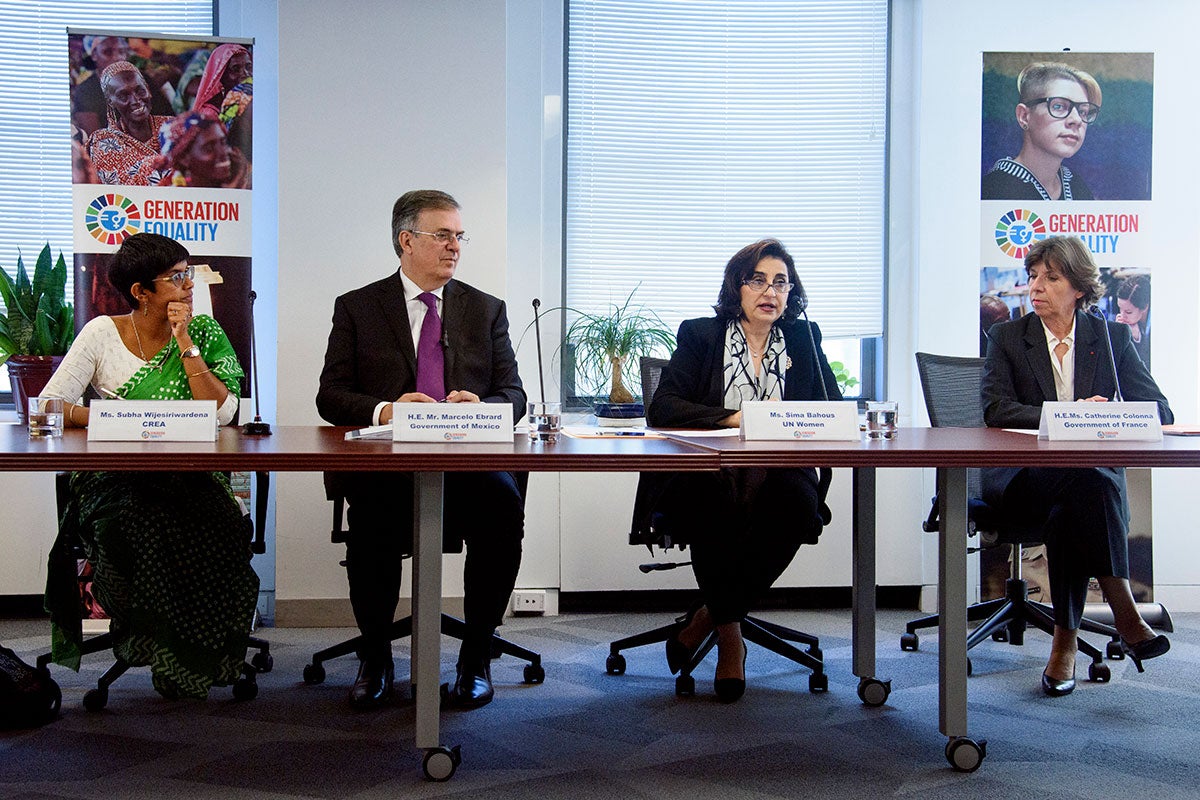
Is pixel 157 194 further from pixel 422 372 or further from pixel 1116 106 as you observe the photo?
pixel 1116 106

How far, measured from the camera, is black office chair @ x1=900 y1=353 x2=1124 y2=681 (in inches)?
126

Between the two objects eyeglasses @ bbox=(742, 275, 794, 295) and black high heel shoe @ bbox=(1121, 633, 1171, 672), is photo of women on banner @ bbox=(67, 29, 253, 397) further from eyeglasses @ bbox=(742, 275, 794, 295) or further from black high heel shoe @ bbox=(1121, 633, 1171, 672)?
black high heel shoe @ bbox=(1121, 633, 1171, 672)

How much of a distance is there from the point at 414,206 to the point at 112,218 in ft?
4.59

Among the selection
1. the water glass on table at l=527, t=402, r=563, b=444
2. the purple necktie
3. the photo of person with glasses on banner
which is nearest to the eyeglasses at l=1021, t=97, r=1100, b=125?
the photo of person with glasses on banner

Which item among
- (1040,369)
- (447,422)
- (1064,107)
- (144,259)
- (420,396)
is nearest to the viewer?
(447,422)

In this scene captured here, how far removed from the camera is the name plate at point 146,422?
7.30 ft

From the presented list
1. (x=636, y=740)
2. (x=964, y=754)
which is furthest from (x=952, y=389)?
(x=636, y=740)

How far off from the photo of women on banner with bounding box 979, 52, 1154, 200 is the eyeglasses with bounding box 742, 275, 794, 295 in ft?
5.19

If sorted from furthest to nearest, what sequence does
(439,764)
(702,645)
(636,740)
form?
1. (702,645)
2. (636,740)
3. (439,764)

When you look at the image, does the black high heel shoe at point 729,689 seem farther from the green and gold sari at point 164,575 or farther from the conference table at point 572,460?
the green and gold sari at point 164,575

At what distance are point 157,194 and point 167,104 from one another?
12.7 inches

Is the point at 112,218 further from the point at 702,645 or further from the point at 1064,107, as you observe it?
the point at 1064,107

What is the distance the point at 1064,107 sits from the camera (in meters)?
4.25

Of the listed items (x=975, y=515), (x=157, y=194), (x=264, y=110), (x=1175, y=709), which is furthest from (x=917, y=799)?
(x=264, y=110)
